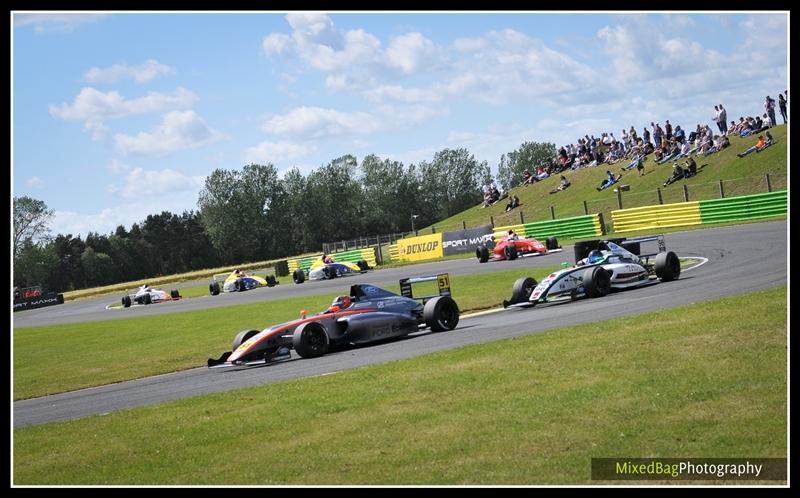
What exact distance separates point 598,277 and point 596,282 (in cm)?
15

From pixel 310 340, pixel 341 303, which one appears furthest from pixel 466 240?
pixel 310 340

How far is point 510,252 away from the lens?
132 ft

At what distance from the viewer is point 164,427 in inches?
480

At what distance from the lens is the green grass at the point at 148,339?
21.3 meters

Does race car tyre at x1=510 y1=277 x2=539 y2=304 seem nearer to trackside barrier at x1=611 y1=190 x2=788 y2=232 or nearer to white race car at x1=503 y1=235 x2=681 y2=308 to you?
white race car at x1=503 y1=235 x2=681 y2=308

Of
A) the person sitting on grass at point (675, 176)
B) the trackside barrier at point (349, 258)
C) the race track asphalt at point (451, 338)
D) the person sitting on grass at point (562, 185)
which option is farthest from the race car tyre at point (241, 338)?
the person sitting on grass at point (562, 185)

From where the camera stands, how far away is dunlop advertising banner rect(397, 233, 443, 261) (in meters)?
53.9

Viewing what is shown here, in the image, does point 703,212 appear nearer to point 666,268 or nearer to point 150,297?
point 666,268

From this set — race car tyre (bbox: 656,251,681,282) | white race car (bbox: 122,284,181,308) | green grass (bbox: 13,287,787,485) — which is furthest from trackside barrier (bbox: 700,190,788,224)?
white race car (bbox: 122,284,181,308)
